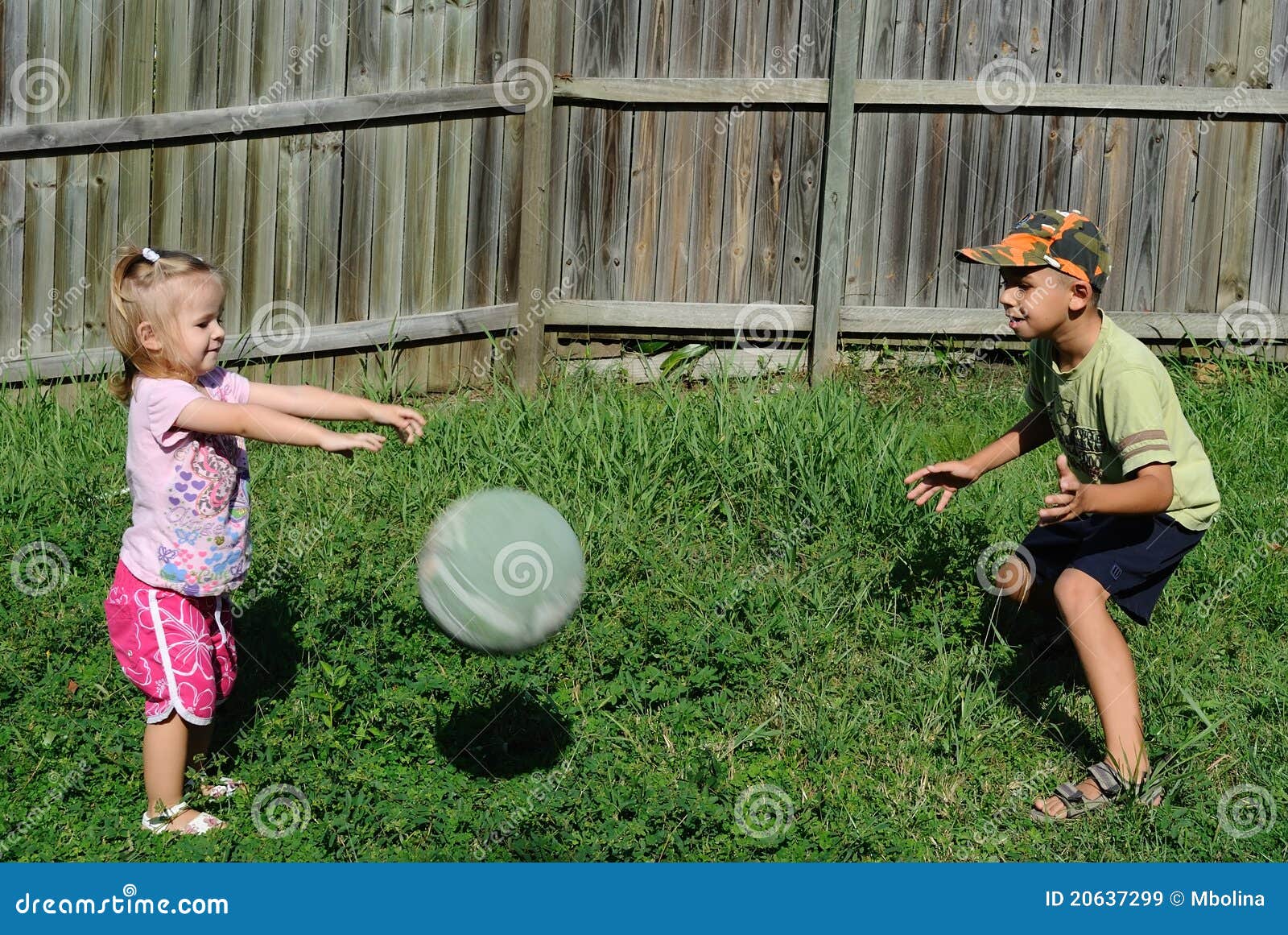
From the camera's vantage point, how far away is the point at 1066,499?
328 cm

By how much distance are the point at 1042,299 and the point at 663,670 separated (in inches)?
60.0

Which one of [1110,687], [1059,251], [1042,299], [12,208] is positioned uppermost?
[12,208]

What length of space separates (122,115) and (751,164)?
2.82 metres

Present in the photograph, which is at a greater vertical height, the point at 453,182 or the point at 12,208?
the point at 453,182

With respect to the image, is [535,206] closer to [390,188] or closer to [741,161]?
[390,188]

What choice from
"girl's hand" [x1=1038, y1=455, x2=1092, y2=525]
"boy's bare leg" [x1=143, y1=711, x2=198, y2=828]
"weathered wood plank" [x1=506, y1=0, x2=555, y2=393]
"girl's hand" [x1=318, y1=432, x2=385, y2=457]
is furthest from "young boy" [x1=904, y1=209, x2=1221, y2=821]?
"weathered wood plank" [x1=506, y1=0, x2=555, y2=393]

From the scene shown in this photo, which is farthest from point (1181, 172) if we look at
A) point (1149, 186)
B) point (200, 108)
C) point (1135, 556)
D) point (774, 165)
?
point (200, 108)

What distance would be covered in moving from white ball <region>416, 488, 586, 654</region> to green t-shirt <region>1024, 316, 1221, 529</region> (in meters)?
1.47

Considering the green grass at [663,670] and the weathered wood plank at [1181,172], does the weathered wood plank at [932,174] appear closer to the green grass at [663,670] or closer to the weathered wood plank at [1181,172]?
the weathered wood plank at [1181,172]

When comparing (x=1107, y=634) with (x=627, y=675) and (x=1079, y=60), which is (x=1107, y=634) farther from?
(x=1079, y=60)

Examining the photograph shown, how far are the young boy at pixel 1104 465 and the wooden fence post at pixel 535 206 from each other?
9.53ft

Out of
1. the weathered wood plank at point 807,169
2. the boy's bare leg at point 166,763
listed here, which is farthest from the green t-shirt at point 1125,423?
the weathered wood plank at point 807,169

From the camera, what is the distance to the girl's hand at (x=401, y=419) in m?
3.21

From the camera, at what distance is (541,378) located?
651 cm
